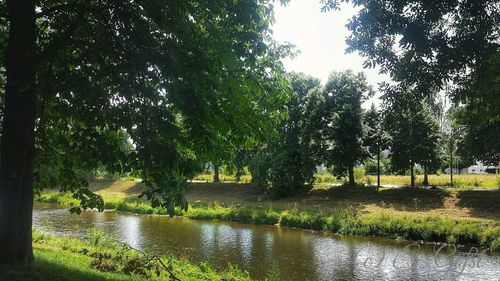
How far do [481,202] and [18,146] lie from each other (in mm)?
29997

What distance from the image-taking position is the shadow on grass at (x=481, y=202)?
90.0 ft

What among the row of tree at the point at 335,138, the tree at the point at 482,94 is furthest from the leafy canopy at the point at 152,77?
the row of tree at the point at 335,138

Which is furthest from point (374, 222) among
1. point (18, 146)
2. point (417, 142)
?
point (18, 146)

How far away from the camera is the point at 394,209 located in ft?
101

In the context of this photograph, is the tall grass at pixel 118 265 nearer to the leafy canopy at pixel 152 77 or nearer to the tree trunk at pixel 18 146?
the leafy canopy at pixel 152 77

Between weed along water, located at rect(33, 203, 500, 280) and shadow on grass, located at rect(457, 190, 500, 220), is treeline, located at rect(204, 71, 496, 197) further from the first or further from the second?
weed along water, located at rect(33, 203, 500, 280)

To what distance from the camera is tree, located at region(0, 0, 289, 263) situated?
7.36 meters

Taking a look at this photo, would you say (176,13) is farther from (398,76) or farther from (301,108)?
(301,108)

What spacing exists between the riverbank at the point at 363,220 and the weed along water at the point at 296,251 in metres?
1.15

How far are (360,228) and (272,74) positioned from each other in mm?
17161

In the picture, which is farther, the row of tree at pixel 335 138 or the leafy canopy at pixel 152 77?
the row of tree at pixel 335 138

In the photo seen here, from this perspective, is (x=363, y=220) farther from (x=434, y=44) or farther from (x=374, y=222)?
(x=434, y=44)

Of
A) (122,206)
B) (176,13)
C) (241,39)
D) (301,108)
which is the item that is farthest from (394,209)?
(176,13)

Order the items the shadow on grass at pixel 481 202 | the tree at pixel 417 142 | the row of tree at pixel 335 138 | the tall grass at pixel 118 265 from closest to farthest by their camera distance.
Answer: the tall grass at pixel 118 265
the shadow on grass at pixel 481 202
the tree at pixel 417 142
the row of tree at pixel 335 138
